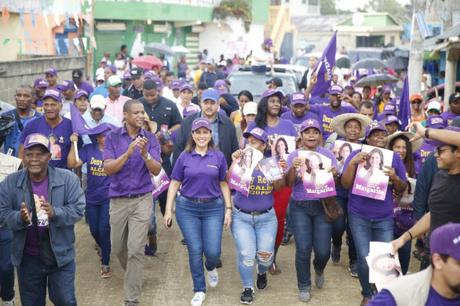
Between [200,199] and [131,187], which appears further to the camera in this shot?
[200,199]

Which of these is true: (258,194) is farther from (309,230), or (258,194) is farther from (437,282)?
(437,282)

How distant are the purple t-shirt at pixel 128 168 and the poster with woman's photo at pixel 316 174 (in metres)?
1.45

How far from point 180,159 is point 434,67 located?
1938 centimetres

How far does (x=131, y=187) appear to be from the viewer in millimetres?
7082

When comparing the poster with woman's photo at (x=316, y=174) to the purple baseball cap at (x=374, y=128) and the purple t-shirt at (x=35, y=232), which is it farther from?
the purple t-shirt at (x=35, y=232)

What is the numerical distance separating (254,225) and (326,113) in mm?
3187

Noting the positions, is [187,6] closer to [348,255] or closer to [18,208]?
[348,255]

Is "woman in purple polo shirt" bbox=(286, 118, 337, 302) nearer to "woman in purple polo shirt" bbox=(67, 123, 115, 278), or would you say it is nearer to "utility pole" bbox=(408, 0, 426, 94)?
"woman in purple polo shirt" bbox=(67, 123, 115, 278)

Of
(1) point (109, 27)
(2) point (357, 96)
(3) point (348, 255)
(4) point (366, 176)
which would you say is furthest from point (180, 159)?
(1) point (109, 27)

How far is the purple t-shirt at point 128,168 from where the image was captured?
7.08 meters

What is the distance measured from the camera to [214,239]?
7.29m

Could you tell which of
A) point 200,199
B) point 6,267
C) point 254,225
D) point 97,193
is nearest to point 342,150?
point 254,225

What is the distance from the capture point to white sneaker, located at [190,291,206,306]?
7262 mm

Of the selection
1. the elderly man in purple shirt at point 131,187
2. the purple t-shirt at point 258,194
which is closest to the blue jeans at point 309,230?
the purple t-shirt at point 258,194
